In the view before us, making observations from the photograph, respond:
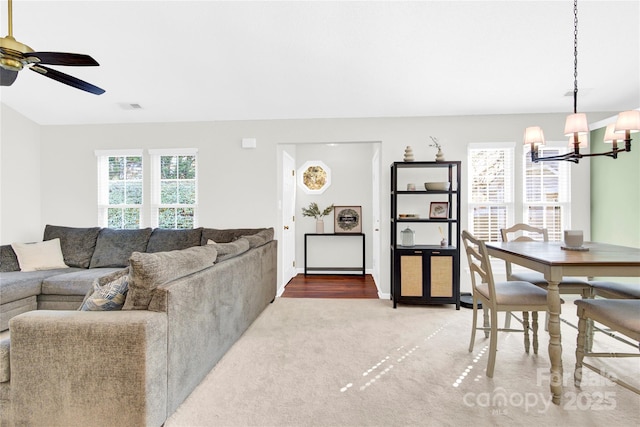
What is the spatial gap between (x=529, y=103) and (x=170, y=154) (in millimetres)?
4761

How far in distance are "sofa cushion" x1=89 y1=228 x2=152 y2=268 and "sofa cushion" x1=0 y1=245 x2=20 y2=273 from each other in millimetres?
721

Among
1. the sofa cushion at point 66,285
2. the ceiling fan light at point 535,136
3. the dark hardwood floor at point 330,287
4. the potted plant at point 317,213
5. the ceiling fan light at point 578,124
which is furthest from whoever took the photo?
the potted plant at point 317,213

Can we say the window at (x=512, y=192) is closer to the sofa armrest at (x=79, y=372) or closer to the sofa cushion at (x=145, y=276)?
the sofa cushion at (x=145, y=276)

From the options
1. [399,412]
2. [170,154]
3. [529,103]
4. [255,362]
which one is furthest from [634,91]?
[170,154]

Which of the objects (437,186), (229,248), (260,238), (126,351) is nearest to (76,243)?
(260,238)

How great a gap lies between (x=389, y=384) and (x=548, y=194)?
3575mm

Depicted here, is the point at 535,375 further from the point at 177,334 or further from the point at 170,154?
the point at 170,154

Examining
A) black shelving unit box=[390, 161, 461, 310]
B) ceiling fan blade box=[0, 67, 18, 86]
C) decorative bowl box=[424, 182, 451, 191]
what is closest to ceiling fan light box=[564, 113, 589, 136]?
black shelving unit box=[390, 161, 461, 310]

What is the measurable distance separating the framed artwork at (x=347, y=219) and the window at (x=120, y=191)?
3220 mm

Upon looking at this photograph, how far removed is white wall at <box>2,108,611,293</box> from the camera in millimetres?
4246

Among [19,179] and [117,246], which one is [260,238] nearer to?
[117,246]

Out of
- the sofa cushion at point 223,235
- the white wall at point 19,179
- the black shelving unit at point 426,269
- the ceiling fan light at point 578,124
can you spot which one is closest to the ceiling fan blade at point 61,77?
the sofa cushion at point 223,235

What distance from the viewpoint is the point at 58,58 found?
1985 millimetres

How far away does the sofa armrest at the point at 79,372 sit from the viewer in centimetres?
153
